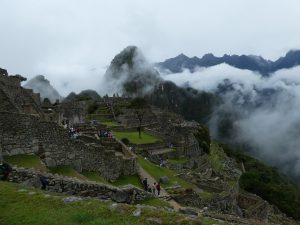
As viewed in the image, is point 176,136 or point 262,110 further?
point 262,110

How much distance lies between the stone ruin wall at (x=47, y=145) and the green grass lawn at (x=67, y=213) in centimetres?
749

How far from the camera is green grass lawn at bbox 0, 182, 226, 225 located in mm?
9633

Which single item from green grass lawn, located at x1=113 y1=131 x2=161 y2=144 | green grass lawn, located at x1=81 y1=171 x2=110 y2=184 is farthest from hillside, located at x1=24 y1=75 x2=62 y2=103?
green grass lawn, located at x1=81 y1=171 x2=110 y2=184

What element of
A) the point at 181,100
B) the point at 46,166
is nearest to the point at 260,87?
the point at 181,100

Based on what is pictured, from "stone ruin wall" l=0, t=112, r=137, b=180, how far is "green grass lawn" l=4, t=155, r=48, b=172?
25cm

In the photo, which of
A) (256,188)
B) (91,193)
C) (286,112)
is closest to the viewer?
(91,193)

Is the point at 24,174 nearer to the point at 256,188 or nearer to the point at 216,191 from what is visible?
the point at 216,191

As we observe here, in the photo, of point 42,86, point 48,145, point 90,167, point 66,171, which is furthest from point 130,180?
point 42,86

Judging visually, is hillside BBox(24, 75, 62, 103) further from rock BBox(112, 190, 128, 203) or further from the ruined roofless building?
rock BBox(112, 190, 128, 203)

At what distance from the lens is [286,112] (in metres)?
176

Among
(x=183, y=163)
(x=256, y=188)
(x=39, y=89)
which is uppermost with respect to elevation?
(x=39, y=89)

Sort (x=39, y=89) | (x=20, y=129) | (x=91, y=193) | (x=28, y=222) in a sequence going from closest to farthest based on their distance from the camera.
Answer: (x=28, y=222)
(x=91, y=193)
(x=20, y=129)
(x=39, y=89)

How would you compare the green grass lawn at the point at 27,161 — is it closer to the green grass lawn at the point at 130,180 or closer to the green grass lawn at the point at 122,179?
the green grass lawn at the point at 122,179

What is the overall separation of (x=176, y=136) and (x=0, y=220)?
5628cm
